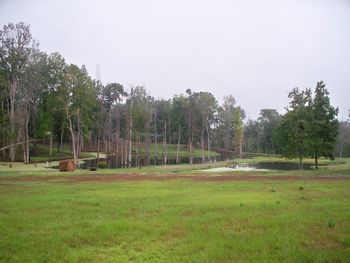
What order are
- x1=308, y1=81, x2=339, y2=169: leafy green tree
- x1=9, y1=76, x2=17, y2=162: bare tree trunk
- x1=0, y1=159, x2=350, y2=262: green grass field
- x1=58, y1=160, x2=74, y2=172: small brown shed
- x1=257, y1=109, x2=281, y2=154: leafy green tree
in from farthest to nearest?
x1=257, y1=109, x2=281, y2=154: leafy green tree
x1=9, y1=76, x2=17, y2=162: bare tree trunk
x1=308, y1=81, x2=339, y2=169: leafy green tree
x1=58, y1=160, x2=74, y2=172: small brown shed
x1=0, y1=159, x2=350, y2=262: green grass field

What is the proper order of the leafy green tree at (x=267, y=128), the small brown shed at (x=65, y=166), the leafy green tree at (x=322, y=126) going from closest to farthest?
1. the small brown shed at (x=65, y=166)
2. the leafy green tree at (x=322, y=126)
3. the leafy green tree at (x=267, y=128)

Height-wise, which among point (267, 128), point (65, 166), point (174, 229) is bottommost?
point (174, 229)

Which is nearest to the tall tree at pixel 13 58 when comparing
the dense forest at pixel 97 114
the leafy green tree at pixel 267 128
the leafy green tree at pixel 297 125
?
the dense forest at pixel 97 114

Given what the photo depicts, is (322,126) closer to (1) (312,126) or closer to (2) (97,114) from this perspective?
(1) (312,126)

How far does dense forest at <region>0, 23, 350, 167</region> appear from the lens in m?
47.6

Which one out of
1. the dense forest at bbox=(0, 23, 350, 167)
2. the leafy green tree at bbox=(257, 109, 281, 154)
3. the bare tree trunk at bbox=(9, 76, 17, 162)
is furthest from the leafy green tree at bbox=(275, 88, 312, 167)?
the leafy green tree at bbox=(257, 109, 281, 154)

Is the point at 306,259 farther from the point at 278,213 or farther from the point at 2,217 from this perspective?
the point at 2,217

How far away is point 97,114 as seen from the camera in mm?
92125

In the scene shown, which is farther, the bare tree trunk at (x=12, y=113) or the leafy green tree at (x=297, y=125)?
the bare tree trunk at (x=12, y=113)

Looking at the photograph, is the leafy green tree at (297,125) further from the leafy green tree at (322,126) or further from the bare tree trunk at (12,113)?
the bare tree trunk at (12,113)

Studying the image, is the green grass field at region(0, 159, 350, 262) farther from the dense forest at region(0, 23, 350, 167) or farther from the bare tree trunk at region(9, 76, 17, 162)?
the bare tree trunk at region(9, 76, 17, 162)

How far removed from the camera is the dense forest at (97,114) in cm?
4759

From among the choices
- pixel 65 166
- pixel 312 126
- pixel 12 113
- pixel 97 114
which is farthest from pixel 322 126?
pixel 97 114

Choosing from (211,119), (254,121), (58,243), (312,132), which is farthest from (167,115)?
(58,243)
